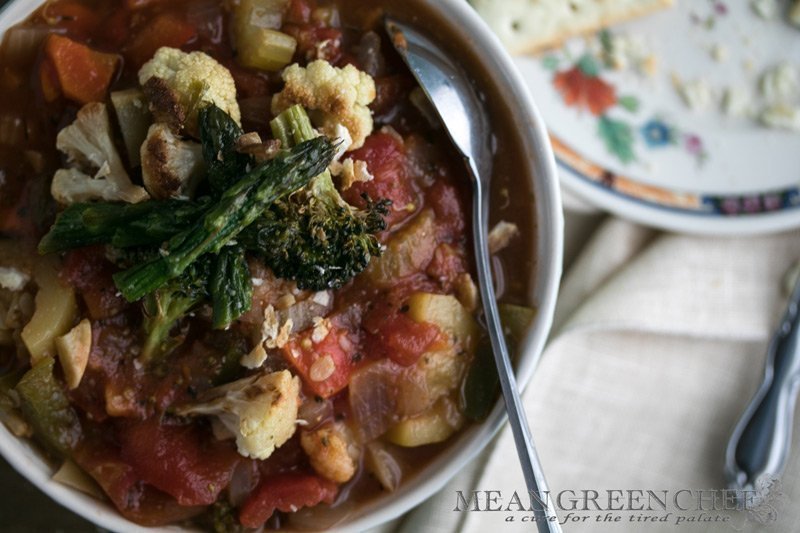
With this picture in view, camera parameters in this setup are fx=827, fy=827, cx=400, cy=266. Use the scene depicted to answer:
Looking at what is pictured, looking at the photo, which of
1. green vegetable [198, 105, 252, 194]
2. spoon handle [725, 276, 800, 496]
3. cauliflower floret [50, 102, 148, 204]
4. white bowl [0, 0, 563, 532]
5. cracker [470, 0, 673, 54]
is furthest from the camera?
cracker [470, 0, 673, 54]

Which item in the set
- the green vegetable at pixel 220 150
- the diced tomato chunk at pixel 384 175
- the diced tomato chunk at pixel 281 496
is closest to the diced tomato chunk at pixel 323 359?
the diced tomato chunk at pixel 281 496

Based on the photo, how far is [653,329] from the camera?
3.81 meters

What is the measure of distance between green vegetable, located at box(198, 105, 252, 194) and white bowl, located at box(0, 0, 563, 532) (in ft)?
2.98

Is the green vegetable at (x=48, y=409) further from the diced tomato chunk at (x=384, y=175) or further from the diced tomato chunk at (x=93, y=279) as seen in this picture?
the diced tomato chunk at (x=384, y=175)

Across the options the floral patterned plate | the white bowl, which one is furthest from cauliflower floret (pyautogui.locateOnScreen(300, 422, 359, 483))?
the floral patterned plate

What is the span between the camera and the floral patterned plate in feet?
13.1

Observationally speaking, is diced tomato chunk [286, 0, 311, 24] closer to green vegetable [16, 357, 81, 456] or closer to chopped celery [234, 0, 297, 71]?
chopped celery [234, 0, 297, 71]

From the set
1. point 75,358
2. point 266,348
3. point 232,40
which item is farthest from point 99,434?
point 232,40

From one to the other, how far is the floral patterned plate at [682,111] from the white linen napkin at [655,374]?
252 mm

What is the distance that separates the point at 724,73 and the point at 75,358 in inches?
132

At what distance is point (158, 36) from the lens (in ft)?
9.19

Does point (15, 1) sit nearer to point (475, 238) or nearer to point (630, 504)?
point (475, 238)

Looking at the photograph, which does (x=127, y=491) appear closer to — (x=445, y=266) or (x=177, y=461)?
(x=177, y=461)

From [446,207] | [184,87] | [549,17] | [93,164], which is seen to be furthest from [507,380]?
[549,17]
